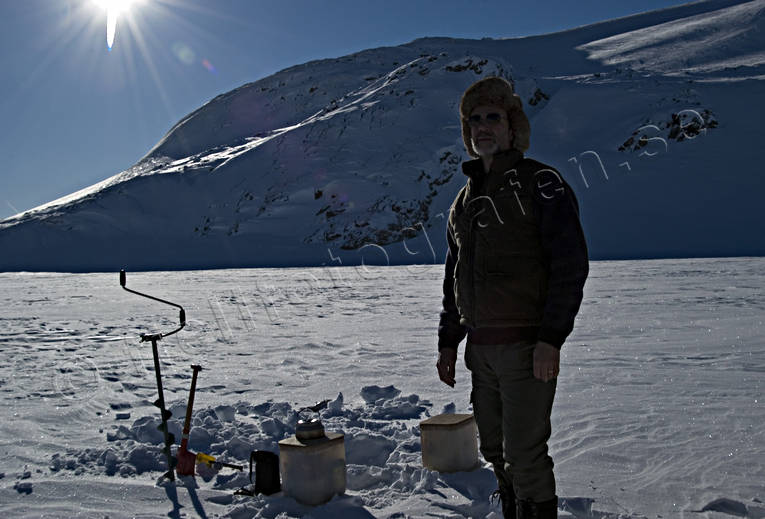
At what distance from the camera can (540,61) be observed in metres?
73.4

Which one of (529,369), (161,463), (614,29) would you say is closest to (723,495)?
(529,369)

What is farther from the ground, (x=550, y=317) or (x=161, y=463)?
(x=550, y=317)

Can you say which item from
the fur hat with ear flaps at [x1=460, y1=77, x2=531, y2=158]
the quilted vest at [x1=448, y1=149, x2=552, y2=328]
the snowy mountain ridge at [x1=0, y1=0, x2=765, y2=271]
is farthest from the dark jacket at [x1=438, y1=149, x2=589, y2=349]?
the snowy mountain ridge at [x1=0, y1=0, x2=765, y2=271]

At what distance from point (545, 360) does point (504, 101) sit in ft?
3.47

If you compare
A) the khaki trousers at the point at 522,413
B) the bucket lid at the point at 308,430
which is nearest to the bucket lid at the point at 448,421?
the bucket lid at the point at 308,430

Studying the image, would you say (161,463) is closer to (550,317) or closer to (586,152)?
(550,317)

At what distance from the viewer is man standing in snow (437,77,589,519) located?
203 cm

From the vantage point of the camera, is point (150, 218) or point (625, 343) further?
point (150, 218)

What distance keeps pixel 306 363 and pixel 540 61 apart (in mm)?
75340

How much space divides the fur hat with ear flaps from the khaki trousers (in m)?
0.86

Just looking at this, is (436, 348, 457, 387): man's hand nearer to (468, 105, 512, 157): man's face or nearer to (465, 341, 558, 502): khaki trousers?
(465, 341, 558, 502): khaki trousers

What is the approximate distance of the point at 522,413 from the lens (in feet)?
6.96

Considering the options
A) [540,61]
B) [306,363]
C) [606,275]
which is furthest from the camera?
[540,61]

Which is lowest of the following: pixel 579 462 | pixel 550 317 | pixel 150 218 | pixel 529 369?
pixel 579 462
